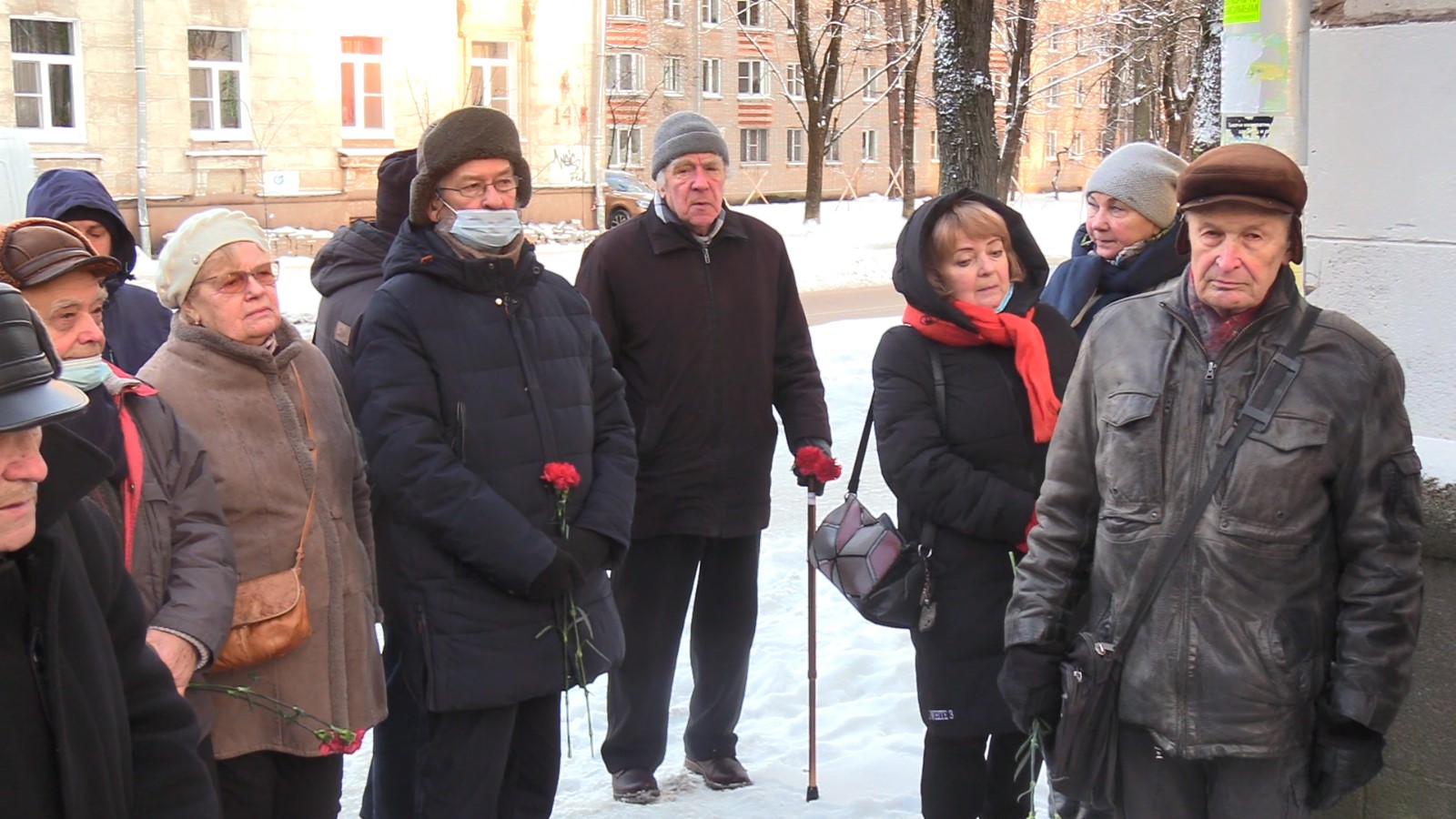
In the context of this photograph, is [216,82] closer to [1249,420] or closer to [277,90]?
[277,90]

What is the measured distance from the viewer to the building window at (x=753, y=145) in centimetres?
5200

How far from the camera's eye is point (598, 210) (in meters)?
33.0

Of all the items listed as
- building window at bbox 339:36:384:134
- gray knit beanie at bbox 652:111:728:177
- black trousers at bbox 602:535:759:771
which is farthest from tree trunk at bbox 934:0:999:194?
building window at bbox 339:36:384:134

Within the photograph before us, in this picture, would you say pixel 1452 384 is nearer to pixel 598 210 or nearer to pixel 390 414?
pixel 390 414

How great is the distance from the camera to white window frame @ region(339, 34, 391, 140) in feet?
95.8

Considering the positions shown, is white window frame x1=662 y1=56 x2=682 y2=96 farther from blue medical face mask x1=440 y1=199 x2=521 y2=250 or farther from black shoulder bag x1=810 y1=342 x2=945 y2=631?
black shoulder bag x1=810 y1=342 x2=945 y2=631

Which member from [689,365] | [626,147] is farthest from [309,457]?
[626,147]

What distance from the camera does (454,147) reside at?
4.13 metres

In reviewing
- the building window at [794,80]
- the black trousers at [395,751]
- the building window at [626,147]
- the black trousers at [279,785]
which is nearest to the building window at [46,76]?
the building window at [626,147]

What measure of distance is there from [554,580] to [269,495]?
76 cm

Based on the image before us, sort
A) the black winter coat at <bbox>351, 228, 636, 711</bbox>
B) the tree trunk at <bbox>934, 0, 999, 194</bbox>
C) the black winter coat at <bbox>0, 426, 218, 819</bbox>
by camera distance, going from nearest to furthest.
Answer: the black winter coat at <bbox>0, 426, 218, 819</bbox> → the black winter coat at <bbox>351, 228, 636, 711</bbox> → the tree trunk at <bbox>934, 0, 999, 194</bbox>

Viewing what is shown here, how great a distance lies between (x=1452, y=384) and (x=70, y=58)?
85.6ft

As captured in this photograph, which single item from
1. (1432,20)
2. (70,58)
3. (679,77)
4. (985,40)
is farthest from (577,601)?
(679,77)

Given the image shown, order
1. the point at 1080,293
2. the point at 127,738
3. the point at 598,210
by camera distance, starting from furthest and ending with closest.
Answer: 1. the point at 598,210
2. the point at 1080,293
3. the point at 127,738
